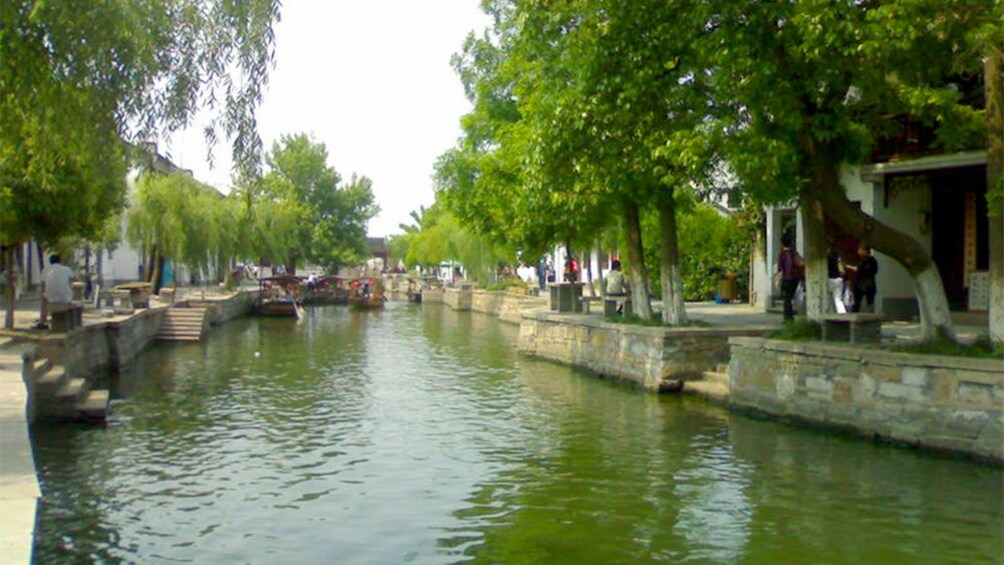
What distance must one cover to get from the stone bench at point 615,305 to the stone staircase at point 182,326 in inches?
455

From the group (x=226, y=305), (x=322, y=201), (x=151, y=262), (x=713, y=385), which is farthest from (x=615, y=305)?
(x=322, y=201)

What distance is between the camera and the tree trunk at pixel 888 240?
12266 millimetres

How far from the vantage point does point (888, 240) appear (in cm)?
1267

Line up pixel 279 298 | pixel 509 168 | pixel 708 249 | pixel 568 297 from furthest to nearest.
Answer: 1. pixel 279 298
2. pixel 708 249
3. pixel 568 297
4. pixel 509 168

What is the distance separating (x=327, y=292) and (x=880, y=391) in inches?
1665

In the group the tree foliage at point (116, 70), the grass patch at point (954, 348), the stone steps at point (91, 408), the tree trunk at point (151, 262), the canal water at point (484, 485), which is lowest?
the canal water at point (484, 485)

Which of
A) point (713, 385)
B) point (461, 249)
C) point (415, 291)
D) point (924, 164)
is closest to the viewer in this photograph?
point (713, 385)

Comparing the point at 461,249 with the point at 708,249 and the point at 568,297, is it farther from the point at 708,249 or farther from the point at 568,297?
the point at 568,297

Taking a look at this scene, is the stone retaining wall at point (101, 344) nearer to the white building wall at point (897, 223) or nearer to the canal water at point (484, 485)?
the canal water at point (484, 485)

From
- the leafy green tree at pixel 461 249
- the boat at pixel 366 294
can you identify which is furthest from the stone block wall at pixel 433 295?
the boat at pixel 366 294

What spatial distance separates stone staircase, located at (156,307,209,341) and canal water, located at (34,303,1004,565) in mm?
9948

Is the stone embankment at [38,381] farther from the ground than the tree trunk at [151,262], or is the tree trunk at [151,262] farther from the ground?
the tree trunk at [151,262]

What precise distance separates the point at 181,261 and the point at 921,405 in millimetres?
27476

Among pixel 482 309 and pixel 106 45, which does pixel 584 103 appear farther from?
pixel 482 309
